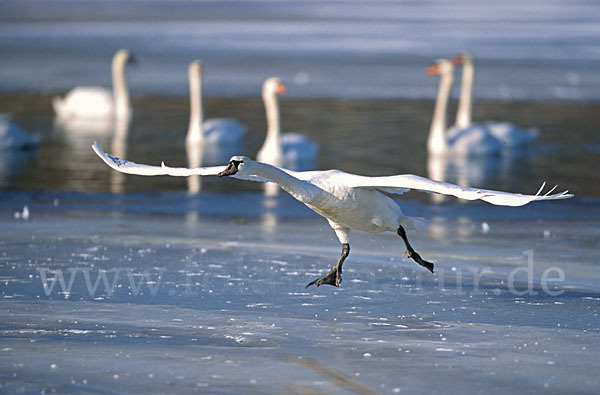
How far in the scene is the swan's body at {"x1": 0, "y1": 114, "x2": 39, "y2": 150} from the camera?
15297 mm

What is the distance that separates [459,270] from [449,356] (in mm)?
2336

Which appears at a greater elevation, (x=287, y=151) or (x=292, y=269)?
(x=287, y=151)

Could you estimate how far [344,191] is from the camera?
685 centimetres

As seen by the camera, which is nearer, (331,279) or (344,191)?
(344,191)

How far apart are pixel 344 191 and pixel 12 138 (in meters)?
9.52

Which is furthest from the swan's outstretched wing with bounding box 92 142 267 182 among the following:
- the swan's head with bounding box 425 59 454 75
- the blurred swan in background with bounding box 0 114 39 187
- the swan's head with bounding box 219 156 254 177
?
the swan's head with bounding box 425 59 454 75

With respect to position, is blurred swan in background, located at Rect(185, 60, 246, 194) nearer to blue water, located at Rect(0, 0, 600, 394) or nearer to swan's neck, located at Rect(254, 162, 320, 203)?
blue water, located at Rect(0, 0, 600, 394)

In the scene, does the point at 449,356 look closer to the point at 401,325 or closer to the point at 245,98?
the point at 401,325

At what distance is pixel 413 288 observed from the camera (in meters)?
7.33

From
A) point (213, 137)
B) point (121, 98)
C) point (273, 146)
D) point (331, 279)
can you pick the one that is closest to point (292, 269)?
point (331, 279)

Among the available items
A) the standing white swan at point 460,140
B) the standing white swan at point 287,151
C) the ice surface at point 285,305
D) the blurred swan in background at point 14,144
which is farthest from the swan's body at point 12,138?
the standing white swan at point 460,140

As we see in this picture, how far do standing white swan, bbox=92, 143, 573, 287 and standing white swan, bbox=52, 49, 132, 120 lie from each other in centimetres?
1301

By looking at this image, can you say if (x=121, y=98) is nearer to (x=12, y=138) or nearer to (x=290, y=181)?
(x=12, y=138)

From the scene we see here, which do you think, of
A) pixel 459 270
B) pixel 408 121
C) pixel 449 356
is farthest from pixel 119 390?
pixel 408 121
